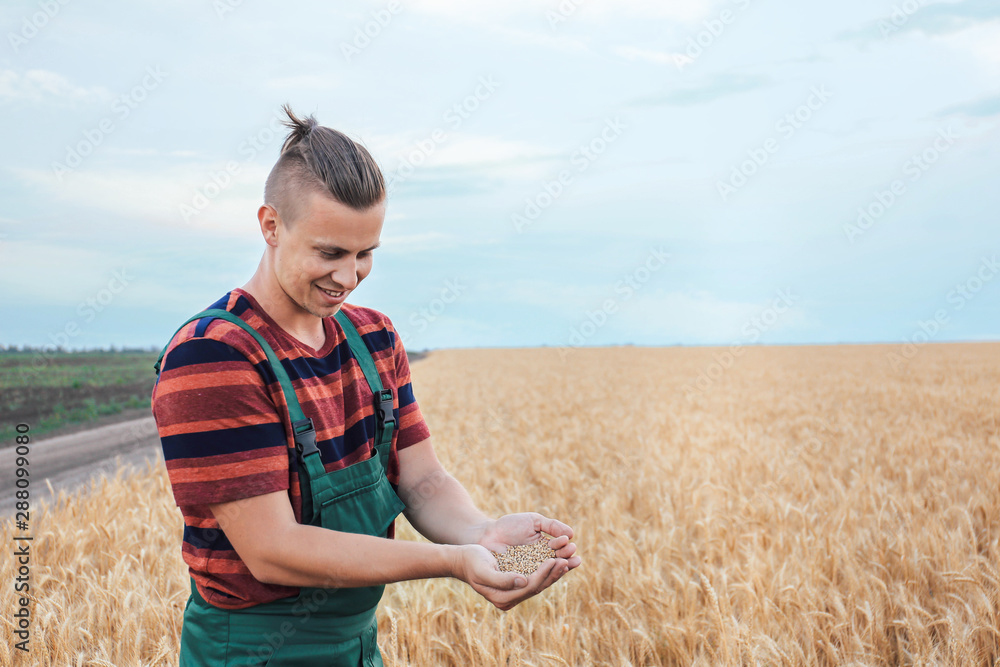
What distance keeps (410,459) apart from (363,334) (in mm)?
416

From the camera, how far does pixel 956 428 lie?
31.0ft

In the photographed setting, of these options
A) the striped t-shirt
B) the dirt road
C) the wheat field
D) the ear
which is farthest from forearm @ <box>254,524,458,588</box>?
the dirt road

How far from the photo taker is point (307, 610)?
1.70 m

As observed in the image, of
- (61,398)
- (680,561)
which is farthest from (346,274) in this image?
(61,398)

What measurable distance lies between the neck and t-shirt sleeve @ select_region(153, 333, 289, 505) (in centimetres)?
22

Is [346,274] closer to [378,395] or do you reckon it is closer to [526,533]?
[378,395]

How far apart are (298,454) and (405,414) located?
1.56 feet

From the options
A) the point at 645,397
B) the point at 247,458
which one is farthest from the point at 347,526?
the point at 645,397

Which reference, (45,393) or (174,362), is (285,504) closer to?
(174,362)

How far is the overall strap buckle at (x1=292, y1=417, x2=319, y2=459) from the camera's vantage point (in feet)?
5.24

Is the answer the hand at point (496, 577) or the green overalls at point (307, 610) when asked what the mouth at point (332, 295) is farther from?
the hand at point (496, 577)

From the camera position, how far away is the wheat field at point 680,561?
306 cm

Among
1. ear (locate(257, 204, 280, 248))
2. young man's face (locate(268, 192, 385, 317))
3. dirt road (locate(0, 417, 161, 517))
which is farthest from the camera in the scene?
dirt road (locate(0, 417, 161, 517))

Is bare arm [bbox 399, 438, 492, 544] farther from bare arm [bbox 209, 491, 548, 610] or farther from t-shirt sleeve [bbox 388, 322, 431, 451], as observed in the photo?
bare arm [bbox 209, 491, 548, 610]
